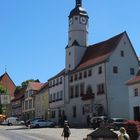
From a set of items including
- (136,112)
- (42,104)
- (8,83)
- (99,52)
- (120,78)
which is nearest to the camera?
(136,112)

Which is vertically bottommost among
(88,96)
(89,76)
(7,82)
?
(88,96)

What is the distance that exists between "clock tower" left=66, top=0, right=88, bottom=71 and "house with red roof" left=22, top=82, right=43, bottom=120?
81.0ft

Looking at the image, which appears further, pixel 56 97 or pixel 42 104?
pixel 42 104

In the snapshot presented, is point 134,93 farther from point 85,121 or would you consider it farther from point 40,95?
point 40,95

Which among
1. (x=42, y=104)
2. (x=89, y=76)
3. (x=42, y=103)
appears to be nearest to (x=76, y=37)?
(x=89, y=76)

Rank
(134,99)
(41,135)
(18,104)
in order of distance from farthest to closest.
A: (18,104), (134,99), (41,135)

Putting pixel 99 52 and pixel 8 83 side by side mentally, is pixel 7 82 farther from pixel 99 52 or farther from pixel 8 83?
pixel 99 52

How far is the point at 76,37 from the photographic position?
246 ft

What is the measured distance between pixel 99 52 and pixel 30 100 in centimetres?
3538

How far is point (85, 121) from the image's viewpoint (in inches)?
2635

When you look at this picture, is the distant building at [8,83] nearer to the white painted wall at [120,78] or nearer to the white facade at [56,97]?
the white facade at [56,97]

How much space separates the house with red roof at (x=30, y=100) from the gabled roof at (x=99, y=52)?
27025mm

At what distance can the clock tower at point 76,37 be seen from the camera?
74.4 metres

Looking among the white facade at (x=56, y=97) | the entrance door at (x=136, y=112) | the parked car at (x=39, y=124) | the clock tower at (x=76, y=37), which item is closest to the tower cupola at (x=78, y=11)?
the clock tower at (x=76, y=37)
